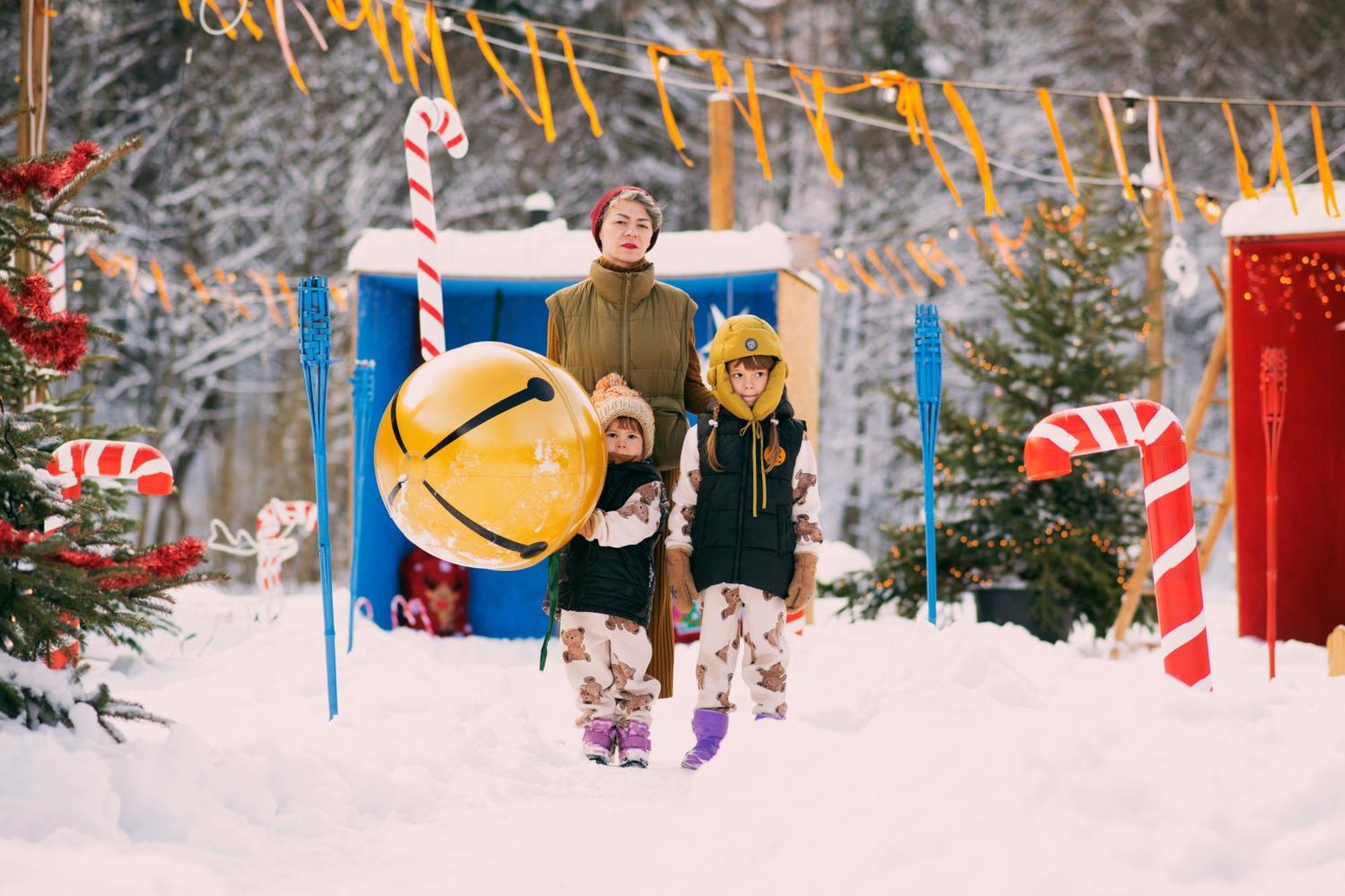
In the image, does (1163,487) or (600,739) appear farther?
(600,739)

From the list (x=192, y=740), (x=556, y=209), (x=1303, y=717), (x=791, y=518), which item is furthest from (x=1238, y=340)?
(x=556, y=209)

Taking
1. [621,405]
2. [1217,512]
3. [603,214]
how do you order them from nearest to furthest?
[621,405], [603,214], [1217,512]

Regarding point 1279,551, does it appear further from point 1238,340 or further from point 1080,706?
point 1080,706

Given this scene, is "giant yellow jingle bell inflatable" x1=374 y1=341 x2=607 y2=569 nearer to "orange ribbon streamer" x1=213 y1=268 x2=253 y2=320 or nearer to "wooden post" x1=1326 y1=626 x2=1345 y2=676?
"wooden post" x1=1326 y1=626 x2=1345 y2=676

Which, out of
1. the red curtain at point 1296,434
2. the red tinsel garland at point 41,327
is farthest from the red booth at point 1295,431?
the red tinsel garland at point 41,327

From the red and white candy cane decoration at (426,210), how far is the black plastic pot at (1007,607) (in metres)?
4.61

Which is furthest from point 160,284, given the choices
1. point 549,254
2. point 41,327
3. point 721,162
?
point 41,327

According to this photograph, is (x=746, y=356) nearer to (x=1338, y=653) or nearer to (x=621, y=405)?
(x=621, y=405)

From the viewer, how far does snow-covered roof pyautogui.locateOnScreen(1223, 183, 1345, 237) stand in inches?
265

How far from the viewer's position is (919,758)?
9.46 ft

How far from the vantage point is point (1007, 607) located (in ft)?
26.8

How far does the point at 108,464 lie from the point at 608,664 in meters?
1.66

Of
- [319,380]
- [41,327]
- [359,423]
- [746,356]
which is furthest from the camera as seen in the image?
[359,423]

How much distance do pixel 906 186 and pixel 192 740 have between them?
50.0ft
